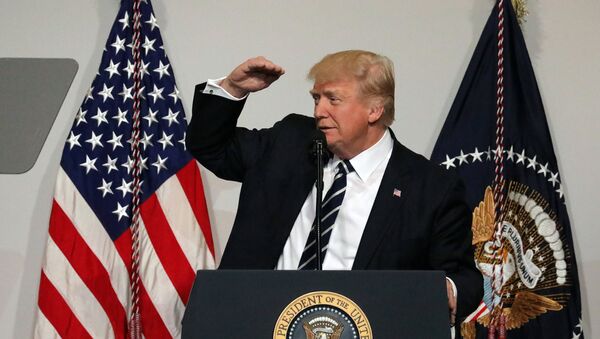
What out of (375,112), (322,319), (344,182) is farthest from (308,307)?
(375,112)

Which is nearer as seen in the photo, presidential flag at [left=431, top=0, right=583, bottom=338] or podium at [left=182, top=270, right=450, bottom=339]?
podium at [left=182, top=270, right=450, bottom=339]

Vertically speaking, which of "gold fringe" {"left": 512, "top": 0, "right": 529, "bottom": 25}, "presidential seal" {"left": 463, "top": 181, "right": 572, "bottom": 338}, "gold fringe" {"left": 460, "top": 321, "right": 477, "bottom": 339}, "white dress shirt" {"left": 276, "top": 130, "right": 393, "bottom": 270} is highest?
"gold fringe" {"left": 512, "top": 0, "right": 529, "bottom": 25}

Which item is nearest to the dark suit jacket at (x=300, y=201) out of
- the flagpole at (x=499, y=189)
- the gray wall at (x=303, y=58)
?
the flagpole at (x=499, y=189)

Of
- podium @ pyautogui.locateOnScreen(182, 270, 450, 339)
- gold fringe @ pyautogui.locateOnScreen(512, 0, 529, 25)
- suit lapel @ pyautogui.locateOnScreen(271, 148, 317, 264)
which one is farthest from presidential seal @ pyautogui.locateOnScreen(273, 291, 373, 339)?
gold fringe @ pyautogui.locateOnScreen(512, 0, 529, 25)

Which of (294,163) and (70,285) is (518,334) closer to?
(294,163)

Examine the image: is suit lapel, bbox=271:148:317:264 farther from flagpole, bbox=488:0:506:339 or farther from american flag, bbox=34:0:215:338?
flagpole, bbox=488:0:506:339

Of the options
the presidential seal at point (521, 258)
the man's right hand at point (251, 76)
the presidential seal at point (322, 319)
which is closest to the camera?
the presidential seal at point (322, 319)

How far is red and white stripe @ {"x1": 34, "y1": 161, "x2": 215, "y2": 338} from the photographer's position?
3.58m

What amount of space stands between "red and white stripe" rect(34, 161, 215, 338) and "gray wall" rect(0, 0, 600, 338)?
0.98ft

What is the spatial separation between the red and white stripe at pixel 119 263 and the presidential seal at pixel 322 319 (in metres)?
2.00

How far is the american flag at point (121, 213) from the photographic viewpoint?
359 cm

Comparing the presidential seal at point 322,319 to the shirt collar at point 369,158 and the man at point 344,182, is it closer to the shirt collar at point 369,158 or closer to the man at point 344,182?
the man at point 344,182

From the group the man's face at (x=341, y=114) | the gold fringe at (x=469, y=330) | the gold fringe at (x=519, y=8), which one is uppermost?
the gold fringe at (x=519, y=8)

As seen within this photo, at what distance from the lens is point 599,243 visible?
409cm
